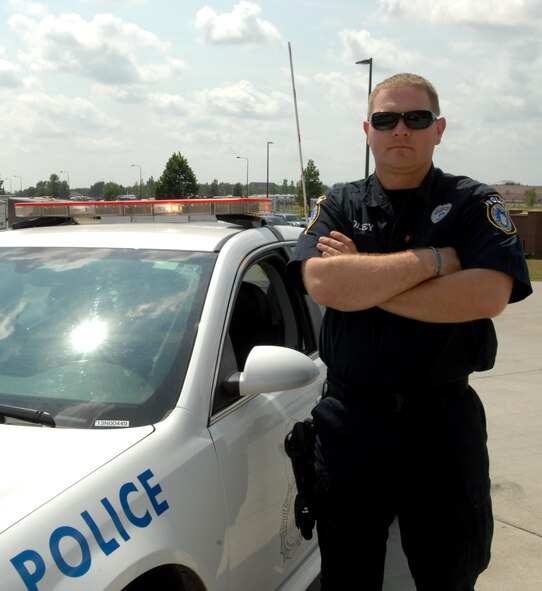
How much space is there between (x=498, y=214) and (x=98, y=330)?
4.34ft

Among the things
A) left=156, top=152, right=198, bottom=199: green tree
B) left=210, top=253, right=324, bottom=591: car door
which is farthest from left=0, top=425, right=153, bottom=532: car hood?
left=156, top=152, right=198, bottom=199: green tree

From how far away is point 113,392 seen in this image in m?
2.19

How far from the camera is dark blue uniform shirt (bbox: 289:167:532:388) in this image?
7.30ft

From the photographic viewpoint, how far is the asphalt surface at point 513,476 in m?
3.56

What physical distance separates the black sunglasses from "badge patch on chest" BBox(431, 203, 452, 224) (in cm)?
27

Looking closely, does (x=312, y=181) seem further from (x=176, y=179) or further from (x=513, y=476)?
(x=513, y=476)

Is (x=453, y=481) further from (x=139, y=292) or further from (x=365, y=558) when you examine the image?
(x=139, y=292)

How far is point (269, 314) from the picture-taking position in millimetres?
3225

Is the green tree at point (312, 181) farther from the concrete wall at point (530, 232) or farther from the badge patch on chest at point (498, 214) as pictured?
the badge patch on chest at point (498, 214)

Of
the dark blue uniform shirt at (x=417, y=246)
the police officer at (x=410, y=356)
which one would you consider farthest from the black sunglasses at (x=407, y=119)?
the dark blue uniform shirt at (x=417, y=246)

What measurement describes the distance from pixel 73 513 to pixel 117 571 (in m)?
0.16

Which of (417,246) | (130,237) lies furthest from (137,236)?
(417,246)

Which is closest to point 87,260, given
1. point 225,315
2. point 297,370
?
point 225,315

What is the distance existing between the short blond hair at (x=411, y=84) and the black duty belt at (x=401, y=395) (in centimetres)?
91
